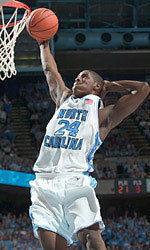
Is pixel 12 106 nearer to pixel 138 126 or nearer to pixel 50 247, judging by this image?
pixel 138 126

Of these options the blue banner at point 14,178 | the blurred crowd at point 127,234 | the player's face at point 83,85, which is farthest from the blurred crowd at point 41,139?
the player's face at point 83,85

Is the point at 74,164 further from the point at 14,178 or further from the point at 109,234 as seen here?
the point at 109,234

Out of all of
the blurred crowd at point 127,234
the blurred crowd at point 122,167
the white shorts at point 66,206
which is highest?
the white shorts at point 66,206

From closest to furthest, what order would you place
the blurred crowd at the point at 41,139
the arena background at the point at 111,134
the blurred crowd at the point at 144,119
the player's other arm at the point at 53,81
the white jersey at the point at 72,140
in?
the white jersey at the point at 72,140 → the player's other arm at the point at 53,81 → the arena background at the point at 111,134 → the blurred crowd at the point at 41,139 → the blurred crowd at the point at 144,119

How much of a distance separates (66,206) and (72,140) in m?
0.48

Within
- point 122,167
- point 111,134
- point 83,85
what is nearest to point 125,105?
point 83,85

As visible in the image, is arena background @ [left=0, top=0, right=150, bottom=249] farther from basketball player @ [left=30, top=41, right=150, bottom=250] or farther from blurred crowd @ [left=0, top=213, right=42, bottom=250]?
basketball player @ [left=30, top=41, right=150, bottom=250]

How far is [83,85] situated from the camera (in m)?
3.73

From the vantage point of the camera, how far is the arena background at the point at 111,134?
1287 centimetres

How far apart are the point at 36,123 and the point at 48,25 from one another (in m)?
12.0

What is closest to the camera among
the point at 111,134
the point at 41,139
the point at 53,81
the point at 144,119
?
the point at 53,81

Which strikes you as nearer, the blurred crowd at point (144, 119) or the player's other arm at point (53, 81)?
the player's other arm at point (53, 81)

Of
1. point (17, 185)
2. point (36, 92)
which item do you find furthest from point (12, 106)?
point (17, 185)

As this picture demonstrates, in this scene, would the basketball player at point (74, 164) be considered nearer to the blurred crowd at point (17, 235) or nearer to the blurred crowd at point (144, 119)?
the blurred crowd at point (17, 235)
